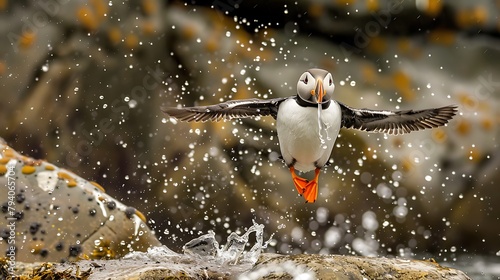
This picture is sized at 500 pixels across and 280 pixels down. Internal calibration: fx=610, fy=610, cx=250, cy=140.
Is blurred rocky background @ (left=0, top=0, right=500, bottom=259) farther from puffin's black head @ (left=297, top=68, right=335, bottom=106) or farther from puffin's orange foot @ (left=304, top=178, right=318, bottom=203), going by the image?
puffin's black head @ (left=297, top=68, right=335, bottom=106)

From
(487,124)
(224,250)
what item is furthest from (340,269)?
→ (487,124)

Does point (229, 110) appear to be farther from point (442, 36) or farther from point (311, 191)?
point (442, 36)

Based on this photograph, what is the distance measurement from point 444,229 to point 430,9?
1.23 meters

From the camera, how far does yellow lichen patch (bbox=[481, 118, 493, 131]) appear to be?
11.3ft

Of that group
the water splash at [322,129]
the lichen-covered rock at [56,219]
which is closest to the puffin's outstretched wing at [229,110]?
the water splash at [322,129]

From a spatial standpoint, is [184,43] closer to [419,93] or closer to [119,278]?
[419,93]

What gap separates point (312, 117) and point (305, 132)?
5 centimetres

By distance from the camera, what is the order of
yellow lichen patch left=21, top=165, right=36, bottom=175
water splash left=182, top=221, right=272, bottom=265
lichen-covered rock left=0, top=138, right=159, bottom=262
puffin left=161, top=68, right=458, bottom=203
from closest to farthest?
1. puffin left=161, top=68, right=458, bottom=203
2. water splash left=182, top=221, right=272, bottom=265
3. lichen-covered rock left=0, top=138, right=159, bottom=262
4. yellow lichen patch left=21, top=165, right=36, bottom=175

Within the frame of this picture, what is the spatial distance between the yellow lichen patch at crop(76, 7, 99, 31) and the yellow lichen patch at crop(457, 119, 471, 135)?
2.08m

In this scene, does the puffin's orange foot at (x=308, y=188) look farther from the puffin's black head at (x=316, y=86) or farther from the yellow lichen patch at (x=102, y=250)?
the yellow lichen patch at (x=102, y=250)

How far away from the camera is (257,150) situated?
3.34m

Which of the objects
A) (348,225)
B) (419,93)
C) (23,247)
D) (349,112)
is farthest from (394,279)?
(419,93)

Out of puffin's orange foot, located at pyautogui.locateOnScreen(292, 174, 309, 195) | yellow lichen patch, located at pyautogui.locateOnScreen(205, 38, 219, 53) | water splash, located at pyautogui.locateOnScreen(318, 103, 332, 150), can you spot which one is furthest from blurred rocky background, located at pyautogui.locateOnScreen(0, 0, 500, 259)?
water splash, located at pyautogui.locateOnScreen(318, 103, 332, 150)

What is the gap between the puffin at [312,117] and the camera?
5.38 ft
